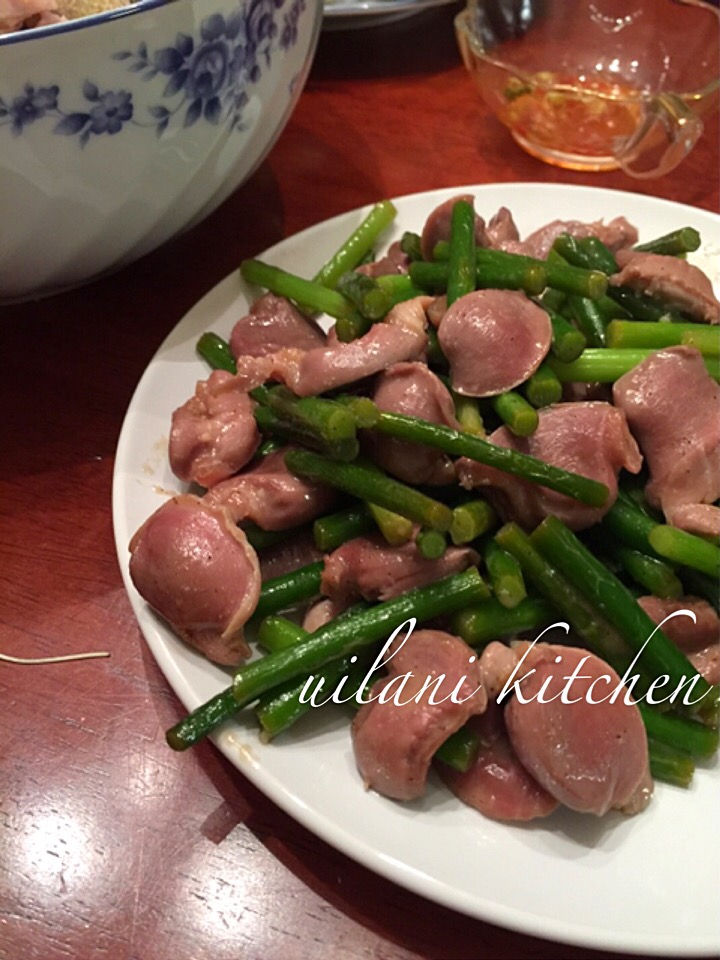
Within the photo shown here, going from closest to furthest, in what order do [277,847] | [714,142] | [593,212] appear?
1. [277,847]
2. [593,212]
3. [714,142]

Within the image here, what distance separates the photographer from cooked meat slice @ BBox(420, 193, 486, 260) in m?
1.70

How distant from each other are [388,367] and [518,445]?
242 mm

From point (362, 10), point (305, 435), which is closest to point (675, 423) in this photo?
point (305, 435)

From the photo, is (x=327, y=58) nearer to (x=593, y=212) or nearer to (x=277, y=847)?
(x=593, y=212)

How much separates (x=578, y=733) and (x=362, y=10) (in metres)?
2.24

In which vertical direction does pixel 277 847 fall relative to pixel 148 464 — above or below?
below

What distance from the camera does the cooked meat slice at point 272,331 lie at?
164 centimetres

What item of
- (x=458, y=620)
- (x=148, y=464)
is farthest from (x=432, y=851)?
(x=148, y=464)

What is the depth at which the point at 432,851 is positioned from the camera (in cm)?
108

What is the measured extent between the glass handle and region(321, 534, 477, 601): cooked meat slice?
140cm

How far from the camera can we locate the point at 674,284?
1.54m

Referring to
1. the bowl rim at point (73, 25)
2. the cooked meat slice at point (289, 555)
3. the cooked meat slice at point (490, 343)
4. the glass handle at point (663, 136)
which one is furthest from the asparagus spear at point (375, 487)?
the glass handle at point (663, 136)

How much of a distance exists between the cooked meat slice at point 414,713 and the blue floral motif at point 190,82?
0.96 metres

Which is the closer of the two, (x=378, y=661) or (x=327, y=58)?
(x=378, y=661)
